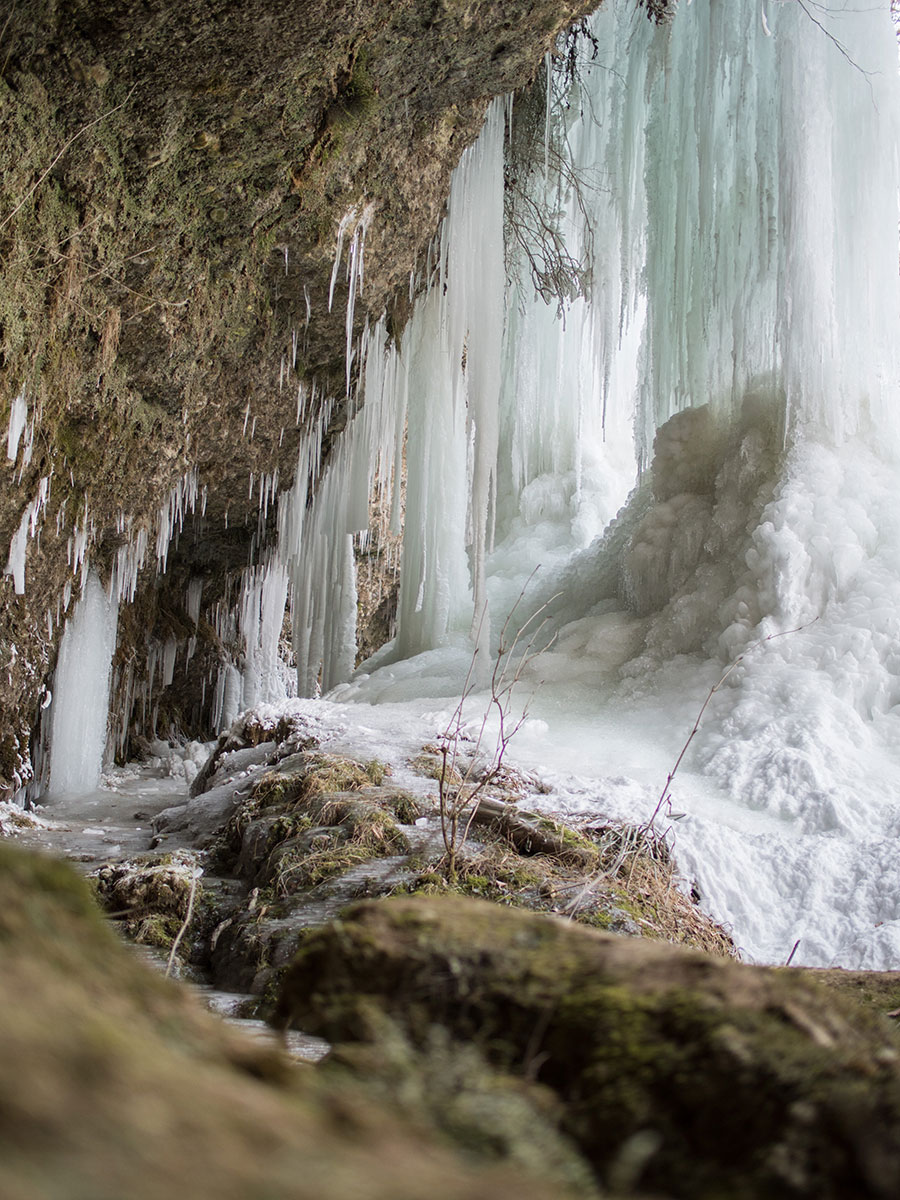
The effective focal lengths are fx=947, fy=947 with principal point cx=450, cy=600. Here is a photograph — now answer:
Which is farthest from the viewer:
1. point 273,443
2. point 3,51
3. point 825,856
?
point 273,443

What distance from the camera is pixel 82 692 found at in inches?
320

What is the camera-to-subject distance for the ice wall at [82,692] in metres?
7.98

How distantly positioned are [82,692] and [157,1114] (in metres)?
8.19

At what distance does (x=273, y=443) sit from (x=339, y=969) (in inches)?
308

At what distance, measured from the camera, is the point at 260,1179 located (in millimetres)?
502

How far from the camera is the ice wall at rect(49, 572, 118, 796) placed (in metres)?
7.98

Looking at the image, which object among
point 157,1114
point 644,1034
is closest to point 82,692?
point 644,1034

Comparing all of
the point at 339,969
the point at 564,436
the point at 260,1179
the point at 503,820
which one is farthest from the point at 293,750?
the point at 564,436

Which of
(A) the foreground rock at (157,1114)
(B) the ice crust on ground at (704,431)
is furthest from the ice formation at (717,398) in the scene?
(A) the foreground rock at (157,1114)

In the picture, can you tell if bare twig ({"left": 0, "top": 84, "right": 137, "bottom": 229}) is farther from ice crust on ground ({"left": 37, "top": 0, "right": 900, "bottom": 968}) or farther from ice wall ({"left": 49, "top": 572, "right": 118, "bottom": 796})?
ice wall ({"left": 49, "top": 572, "right": 118, "bottom": 796})

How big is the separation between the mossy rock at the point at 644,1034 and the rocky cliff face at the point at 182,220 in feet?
12.7

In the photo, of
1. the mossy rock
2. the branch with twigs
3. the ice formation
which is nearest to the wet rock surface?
the branch with twigs

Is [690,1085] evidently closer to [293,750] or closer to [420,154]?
[293,750]

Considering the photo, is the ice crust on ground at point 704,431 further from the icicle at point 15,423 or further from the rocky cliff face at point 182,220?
the icicle at point 15,423
